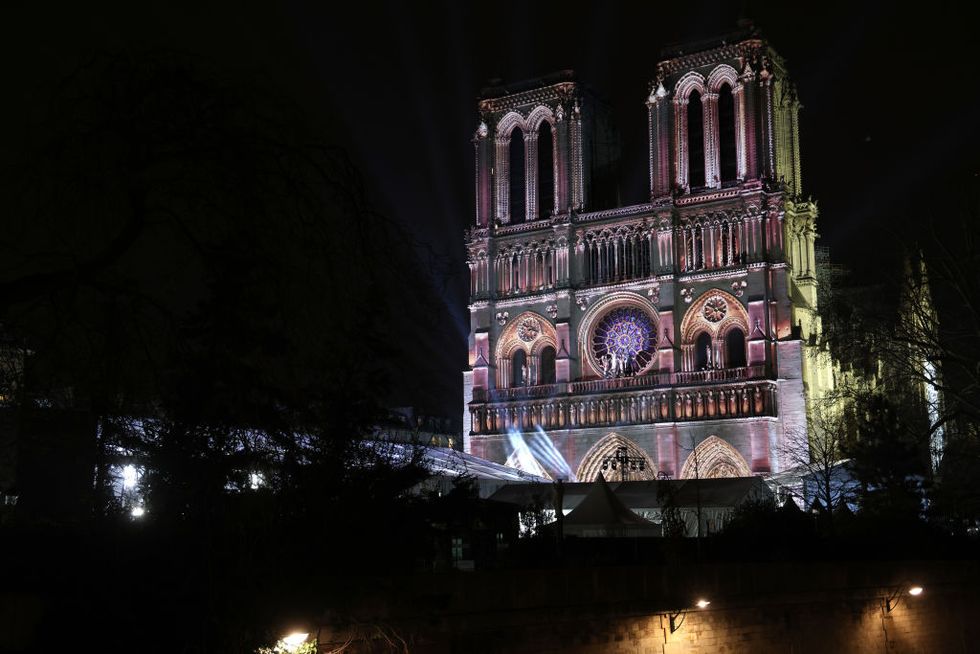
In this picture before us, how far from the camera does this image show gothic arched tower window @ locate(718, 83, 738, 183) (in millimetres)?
64312

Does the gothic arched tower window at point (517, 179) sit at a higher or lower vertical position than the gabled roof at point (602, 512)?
higher

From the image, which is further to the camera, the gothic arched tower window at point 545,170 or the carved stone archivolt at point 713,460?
the gothic arched tower window at point 545,170

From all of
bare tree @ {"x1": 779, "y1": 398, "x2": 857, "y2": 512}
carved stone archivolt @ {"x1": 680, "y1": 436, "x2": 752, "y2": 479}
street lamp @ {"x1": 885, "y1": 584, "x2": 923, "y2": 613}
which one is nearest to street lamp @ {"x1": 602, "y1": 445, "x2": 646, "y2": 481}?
carved stone archivolt @ {"x1": 680, "y1": 436, "x2": 752, "y2": 479}

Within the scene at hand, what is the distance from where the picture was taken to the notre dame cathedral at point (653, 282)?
202ft

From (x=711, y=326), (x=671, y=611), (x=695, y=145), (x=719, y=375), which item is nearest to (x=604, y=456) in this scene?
(x=719, y=375)

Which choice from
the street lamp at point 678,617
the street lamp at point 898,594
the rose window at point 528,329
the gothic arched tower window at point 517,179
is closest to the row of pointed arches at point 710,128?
the gothic arched tower window at point 517,179

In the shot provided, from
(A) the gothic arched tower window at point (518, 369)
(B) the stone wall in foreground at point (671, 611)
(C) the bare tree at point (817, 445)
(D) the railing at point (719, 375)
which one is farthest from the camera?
(A) the gothic arched tower window at point (518, 369)

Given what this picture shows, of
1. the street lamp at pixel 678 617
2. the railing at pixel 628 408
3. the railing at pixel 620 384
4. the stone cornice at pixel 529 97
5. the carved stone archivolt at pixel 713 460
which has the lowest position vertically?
the street lamp at pixel 678 617

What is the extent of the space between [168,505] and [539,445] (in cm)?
5327

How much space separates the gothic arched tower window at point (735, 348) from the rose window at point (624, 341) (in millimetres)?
3758

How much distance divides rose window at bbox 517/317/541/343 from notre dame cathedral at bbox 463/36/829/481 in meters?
0.07

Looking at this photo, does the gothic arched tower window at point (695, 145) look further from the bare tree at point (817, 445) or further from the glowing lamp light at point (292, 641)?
the glowing lamp light at point (292, 641)

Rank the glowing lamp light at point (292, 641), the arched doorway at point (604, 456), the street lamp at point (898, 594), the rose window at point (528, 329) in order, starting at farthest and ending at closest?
the rose window at point (528, 329) → the arched doorway at point (604, 456) → the street lamp at point (898, 594) → the glowing lamp light at point (292, 641)

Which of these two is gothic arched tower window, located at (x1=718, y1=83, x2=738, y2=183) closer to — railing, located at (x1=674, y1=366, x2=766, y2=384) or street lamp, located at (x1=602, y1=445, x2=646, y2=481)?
railing, located at (x1=674, y1=366, x2=766, y2=384)
